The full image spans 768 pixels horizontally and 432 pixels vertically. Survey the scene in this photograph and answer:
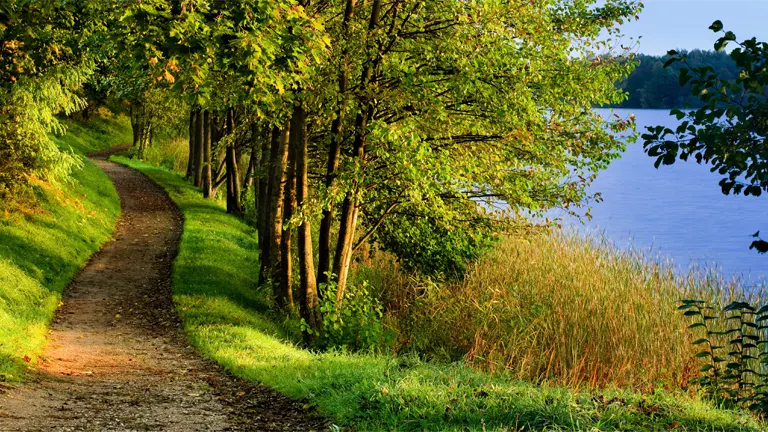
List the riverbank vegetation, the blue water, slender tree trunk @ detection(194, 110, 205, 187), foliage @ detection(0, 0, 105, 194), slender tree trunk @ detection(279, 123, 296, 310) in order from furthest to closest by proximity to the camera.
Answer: slender tree trunk @ detection(194, 110, 205, 187), the blue water, foliage @ detection(0, 0, 105, 194), slender tree trunk @ detection(279, 123, 296, 310), the riverbank vegetation

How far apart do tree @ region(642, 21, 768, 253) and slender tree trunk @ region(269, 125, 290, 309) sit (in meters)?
12.0

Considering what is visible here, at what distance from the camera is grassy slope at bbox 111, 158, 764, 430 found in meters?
7.67

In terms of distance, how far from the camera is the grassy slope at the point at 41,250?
13680mm

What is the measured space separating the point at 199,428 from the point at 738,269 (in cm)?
2609

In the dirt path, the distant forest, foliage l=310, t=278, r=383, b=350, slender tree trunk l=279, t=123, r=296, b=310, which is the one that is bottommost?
the dirt path

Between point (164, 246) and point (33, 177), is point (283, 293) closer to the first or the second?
point (164, 246)

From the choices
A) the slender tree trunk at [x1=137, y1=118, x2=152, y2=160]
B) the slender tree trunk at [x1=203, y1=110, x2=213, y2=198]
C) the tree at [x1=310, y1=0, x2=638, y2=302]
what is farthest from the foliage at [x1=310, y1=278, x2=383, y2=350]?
the slender tree trunk at [x1=137, y1=118, x2=152, y2=160]

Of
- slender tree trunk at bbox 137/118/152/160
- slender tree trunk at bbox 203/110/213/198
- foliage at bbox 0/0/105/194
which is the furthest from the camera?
slender tree trunk at bbox 137/118/152/160

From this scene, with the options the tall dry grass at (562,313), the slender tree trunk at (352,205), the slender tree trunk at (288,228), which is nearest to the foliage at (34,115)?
the slender tree trunk at (288,228)

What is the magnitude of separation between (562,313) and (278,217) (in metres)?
7.21

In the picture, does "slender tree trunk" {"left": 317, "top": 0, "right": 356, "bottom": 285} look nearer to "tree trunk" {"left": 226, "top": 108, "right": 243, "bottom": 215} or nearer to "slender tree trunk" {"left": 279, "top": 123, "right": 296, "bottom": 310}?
"slender tree trunk" {"left": 279, "top": 123, "right": 296, "bottom": 310}

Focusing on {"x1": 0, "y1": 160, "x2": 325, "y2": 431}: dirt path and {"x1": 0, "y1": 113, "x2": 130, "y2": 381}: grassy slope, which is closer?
{"x1": 0, "y1": 160, "x2": 325, "y2": 431}: dirt path

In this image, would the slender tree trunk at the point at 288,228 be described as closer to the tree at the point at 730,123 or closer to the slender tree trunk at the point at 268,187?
the slender tree trunk at the point at 268,187

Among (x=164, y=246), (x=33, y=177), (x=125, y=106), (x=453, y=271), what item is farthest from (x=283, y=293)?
(x=125, y=106)
